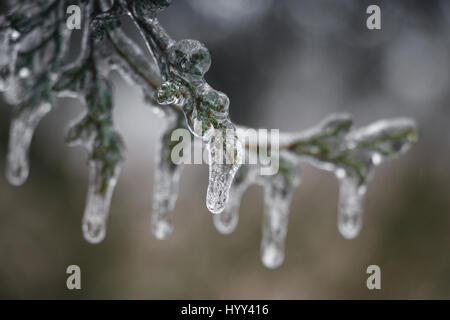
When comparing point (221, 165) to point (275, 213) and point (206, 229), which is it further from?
point (206, 229)

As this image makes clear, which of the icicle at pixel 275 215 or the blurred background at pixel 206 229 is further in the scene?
the blurred background at pixel 206 229

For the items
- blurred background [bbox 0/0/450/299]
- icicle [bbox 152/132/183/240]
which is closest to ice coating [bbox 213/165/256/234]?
icicle [bbox 152/132/183/240]

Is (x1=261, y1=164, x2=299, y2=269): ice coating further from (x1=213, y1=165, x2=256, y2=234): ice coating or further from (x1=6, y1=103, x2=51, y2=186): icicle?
(x1=6, y1=103, x2=51, y2=186): icicle

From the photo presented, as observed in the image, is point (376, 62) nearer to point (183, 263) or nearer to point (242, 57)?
point (242, 57)

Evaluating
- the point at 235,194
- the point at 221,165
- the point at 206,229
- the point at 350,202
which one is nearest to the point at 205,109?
the point at 221,165

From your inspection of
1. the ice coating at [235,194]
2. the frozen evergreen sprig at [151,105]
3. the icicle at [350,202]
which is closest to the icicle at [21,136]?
the frozen evergreen sprig at [151,105]
